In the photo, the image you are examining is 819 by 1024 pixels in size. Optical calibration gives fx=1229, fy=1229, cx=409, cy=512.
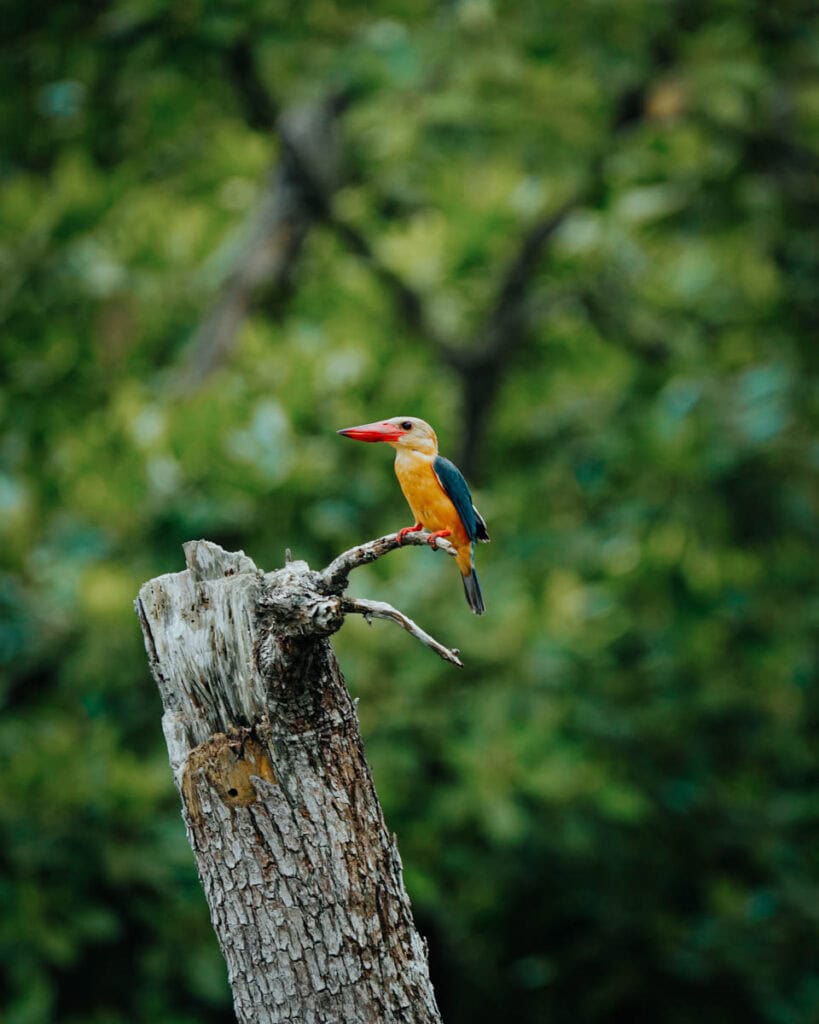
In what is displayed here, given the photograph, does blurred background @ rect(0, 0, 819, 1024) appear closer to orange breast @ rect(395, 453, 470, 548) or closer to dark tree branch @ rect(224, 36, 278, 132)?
dark tree branch @ rect(224, 36, 278, 132)

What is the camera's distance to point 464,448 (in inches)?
299

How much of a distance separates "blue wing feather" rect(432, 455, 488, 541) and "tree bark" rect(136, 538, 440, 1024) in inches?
11.1

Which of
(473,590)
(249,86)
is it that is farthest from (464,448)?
(473,590)

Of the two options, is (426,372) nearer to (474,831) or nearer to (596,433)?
(596,433)

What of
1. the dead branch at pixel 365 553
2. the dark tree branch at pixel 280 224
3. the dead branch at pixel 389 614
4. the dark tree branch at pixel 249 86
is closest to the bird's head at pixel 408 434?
the dead branch at pixel 365 553

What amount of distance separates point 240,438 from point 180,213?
137 inches

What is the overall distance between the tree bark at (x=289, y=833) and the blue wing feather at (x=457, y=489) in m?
0.28

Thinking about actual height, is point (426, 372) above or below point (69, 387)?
above

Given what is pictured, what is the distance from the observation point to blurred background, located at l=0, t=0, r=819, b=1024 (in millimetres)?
5980

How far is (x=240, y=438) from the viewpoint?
5.96 m

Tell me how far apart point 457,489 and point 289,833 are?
0.77m

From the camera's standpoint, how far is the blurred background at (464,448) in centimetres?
598

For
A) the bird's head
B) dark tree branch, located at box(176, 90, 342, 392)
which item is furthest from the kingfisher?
dark tree branch, located at box(176, 90, 342, 392)

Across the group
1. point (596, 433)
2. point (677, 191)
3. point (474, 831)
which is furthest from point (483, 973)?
point (677, 191)
